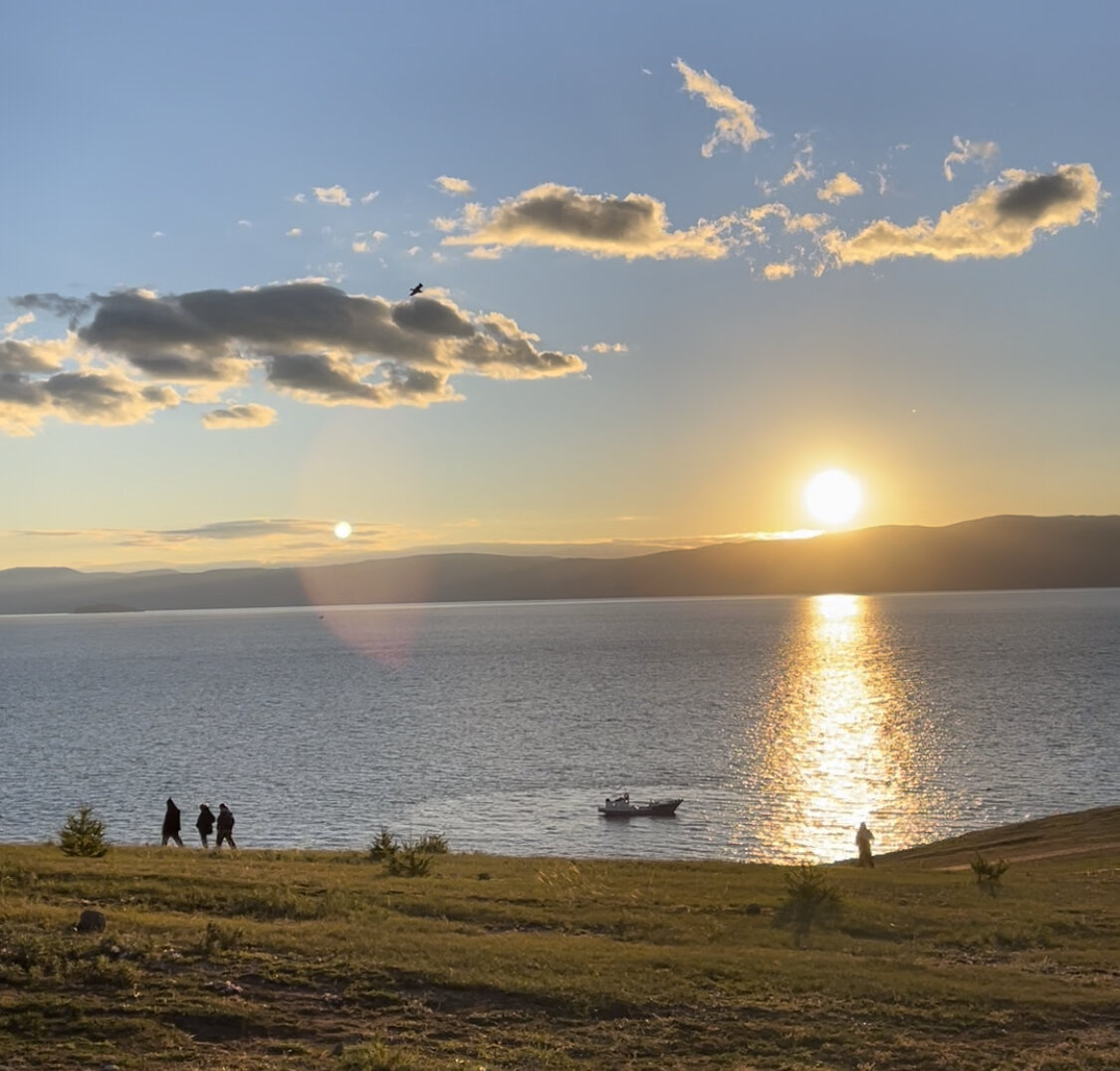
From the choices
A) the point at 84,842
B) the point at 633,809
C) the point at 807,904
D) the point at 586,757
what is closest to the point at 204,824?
the point at 84,842

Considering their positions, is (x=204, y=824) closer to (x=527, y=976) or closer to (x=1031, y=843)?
(x=527, y=976)

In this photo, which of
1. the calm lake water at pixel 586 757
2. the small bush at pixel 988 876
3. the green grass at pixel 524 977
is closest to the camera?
the green grass at pixel 524 977

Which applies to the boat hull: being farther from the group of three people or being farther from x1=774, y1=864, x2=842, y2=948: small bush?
x1=774, y1=864, x2=842, y2=948: small bush

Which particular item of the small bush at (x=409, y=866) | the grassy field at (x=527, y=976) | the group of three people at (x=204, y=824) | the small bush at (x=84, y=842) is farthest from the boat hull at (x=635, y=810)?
the grassy field at (x=527, y=976)

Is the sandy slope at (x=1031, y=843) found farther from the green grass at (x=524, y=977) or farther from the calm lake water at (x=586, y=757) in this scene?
the green grass at (x=524, y=977)

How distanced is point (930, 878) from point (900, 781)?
155 feet

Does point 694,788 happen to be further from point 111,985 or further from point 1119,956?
point 111,985

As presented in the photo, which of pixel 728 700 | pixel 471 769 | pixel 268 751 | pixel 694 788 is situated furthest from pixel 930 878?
pixel 728 700

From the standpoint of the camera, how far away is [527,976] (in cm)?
1656

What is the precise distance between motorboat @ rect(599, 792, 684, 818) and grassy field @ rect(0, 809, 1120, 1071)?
36.0 meters

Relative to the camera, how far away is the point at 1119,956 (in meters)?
19.1

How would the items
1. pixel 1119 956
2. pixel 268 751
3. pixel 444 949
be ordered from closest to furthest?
pixel 444 949 < pixel 1119 956 < pixel 268 751

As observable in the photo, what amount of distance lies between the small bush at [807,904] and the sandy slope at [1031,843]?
14.4m

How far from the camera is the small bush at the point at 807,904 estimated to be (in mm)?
21531
